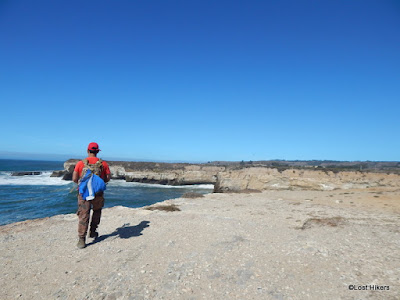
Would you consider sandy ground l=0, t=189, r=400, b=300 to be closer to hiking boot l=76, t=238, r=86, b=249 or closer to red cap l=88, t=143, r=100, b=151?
hiking boot l=76, t=238, r=86, b=249

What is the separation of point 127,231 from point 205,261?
3748 mm

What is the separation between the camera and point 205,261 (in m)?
5.21

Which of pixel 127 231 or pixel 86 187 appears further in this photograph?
pixel 127 231

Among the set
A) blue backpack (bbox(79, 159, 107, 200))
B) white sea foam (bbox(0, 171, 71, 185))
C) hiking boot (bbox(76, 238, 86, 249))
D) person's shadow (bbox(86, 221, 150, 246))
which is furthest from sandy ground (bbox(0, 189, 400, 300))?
white sea foam (bbox(0, 171, 71, 185))

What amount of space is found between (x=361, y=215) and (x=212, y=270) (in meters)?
8.82

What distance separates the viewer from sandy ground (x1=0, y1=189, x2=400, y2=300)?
158 inches

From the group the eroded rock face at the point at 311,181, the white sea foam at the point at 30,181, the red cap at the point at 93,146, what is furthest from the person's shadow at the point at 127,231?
the white sea foam at the point at 30,181

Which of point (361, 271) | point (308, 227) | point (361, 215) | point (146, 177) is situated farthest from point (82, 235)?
point (146, 177)

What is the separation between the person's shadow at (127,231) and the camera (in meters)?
7.21

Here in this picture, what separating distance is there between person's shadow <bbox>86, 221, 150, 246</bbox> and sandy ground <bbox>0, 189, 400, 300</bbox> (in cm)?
4

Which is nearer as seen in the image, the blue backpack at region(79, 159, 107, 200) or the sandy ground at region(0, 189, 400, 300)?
the sandy ground at region(0, 189, 400, 300)

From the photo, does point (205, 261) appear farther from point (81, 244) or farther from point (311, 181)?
point (311, 181)

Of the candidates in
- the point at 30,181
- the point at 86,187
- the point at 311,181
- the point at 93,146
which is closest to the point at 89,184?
the point at 86,187

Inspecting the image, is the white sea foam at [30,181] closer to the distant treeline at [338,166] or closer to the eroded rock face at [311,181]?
the eroded rock face at [311,181]
